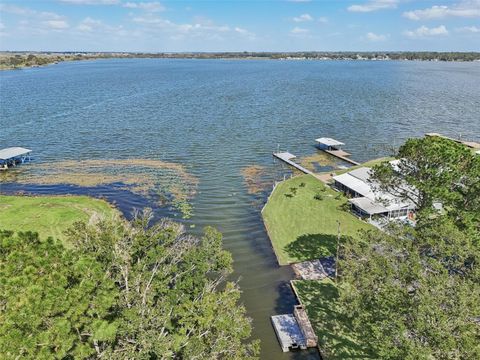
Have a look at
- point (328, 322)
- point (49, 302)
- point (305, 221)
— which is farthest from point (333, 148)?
point (49, 302)

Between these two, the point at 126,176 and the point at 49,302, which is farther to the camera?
the point at 126,176

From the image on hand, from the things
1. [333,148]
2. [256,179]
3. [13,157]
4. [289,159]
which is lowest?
[256,179]

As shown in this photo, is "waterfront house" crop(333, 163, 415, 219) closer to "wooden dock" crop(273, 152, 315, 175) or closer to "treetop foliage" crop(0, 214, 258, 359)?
"wooden dock" crop(273, 152, 315, 175)

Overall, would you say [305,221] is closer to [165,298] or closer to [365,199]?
[365,199]

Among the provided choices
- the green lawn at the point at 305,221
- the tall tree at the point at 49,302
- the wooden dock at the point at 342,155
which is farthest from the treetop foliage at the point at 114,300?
the wooden dock at the point at 342,155

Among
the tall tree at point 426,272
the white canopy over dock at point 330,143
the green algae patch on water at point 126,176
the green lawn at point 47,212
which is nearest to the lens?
the tall tree at point 426,272

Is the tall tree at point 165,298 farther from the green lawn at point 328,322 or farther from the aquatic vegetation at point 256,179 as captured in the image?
the aquatic vegetation at point 256,179
